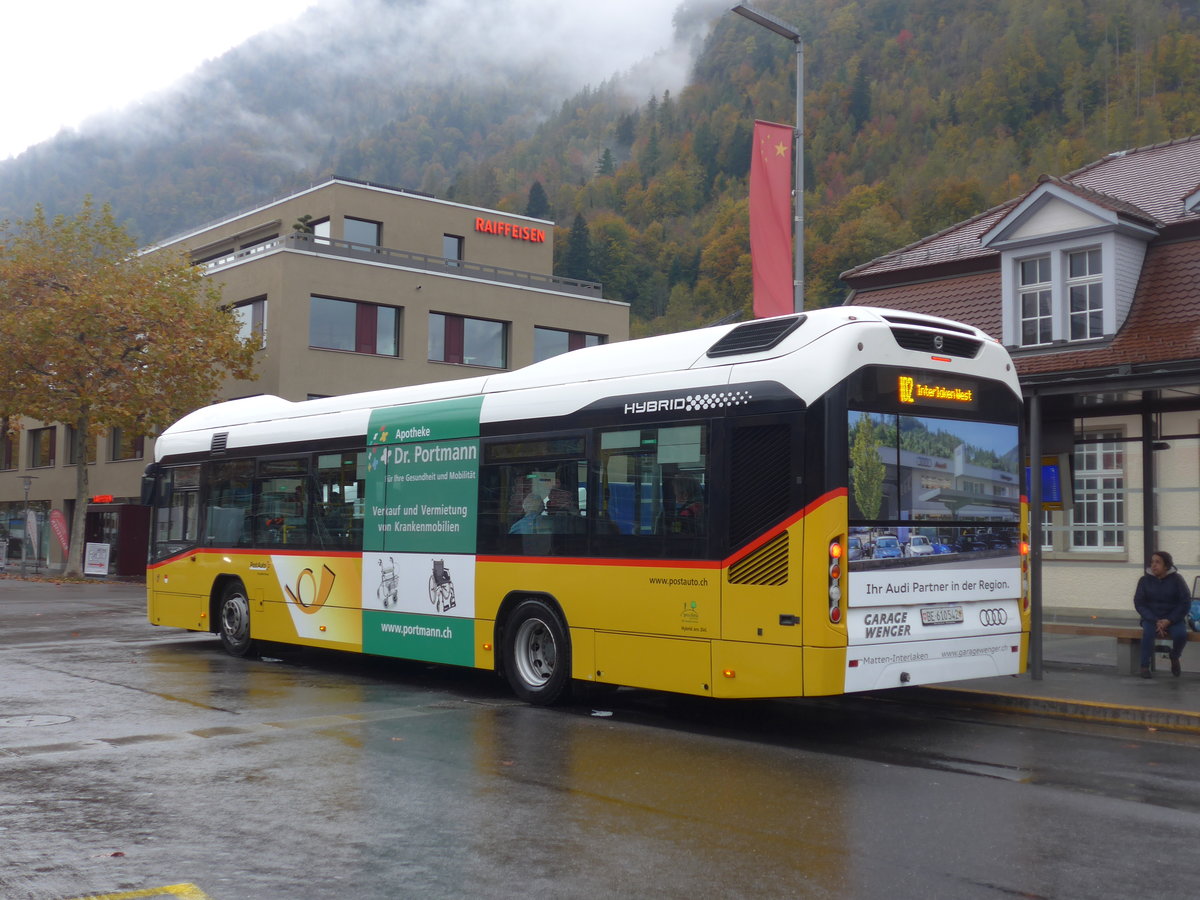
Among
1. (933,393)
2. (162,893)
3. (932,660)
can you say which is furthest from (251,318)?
(162,893)

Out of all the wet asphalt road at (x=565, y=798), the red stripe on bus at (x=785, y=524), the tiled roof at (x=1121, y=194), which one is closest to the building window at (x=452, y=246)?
the tiled roof at (x=1121, y=194)

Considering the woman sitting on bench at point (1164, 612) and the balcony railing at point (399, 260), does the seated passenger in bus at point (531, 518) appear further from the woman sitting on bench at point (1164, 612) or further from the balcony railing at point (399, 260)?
the balcony railing at point (399, 260)

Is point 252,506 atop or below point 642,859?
atop

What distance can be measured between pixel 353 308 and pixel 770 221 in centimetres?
2776

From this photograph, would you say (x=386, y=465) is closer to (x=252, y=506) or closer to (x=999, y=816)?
(x=252, y=506)

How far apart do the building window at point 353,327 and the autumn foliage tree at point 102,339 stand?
2.63 metres

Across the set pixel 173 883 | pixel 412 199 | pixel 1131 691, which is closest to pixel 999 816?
pixel 173 883

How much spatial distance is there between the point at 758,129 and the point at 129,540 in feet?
106

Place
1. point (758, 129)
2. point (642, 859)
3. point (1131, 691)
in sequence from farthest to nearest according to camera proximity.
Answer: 1. point (758, 129)
2. point (1131, 691)
3. point (642, 859)

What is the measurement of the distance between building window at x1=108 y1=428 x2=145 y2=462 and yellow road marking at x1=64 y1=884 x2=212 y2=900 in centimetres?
4539

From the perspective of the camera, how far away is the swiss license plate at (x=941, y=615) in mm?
9703

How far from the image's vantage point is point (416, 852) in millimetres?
6109

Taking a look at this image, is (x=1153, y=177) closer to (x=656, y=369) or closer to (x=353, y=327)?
(x=656, y=369)

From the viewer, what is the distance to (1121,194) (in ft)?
66.2
